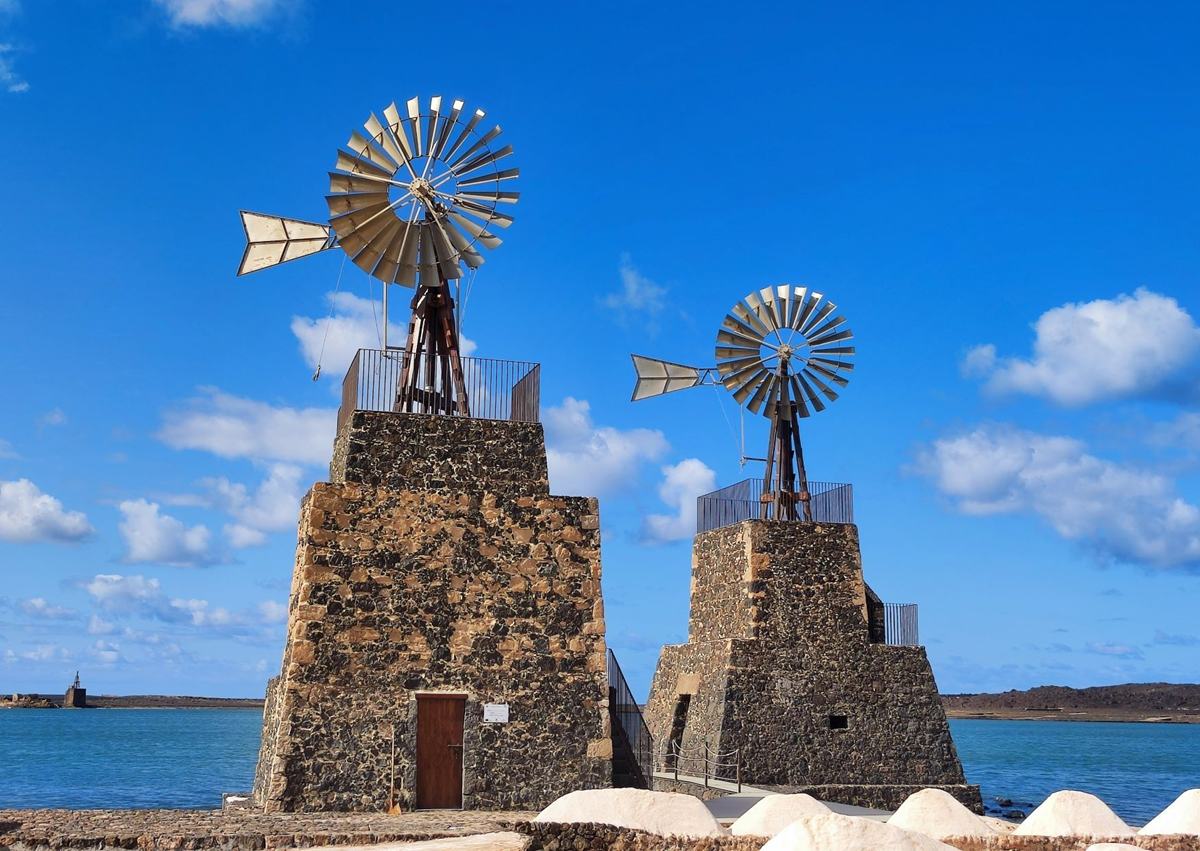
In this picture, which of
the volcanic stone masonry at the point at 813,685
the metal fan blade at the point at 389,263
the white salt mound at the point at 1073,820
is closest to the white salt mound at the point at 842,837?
the white salt mound at the point at 1073,820

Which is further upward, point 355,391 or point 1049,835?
point 355,391

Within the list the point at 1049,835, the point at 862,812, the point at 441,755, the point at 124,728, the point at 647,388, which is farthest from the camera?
the point at 124,728

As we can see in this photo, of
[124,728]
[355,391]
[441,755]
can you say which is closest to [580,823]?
[441,755]

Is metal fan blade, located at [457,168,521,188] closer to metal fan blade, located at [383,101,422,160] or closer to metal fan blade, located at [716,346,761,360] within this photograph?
metal fan blade, located at [383,101,422,160]

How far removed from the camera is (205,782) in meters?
46.9

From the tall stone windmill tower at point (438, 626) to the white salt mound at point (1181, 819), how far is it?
300 inches

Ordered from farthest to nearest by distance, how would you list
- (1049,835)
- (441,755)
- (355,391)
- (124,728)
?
1. (124,728)
2. (355,391)
3. (441,755)
4. (1049,835)

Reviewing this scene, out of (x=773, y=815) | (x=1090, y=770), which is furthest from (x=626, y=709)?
(x=1090, y=770)

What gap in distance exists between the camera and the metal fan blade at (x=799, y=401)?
31.5 m

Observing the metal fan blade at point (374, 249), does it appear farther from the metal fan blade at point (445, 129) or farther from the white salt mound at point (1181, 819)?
the white salt mound at point (1181, 819)

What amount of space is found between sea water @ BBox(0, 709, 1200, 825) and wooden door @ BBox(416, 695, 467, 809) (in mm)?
19264

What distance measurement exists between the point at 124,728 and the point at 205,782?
6275 cm

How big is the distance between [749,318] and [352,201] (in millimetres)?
13424

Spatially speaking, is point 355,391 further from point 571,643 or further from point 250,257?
point 571,643
